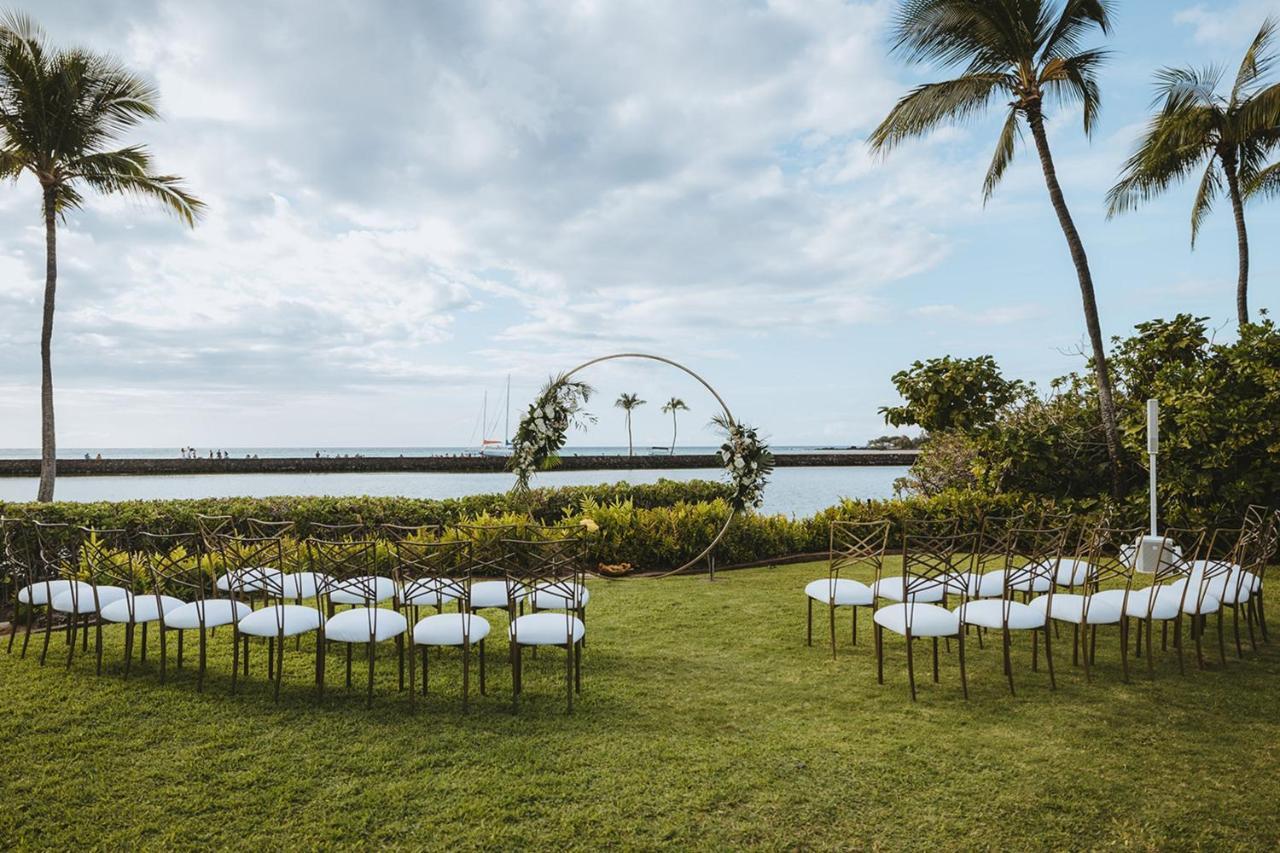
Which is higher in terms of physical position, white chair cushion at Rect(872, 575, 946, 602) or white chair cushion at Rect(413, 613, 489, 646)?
white chair cushion at Rect(413, 613, 489, 646)

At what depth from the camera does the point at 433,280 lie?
13.9 metres

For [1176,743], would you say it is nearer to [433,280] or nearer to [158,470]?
[433,280]

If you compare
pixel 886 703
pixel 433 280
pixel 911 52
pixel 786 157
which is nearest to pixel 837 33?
pixel 786 157

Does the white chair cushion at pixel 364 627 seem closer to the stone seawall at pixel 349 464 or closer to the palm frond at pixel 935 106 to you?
the palm frond at pixel 935 106

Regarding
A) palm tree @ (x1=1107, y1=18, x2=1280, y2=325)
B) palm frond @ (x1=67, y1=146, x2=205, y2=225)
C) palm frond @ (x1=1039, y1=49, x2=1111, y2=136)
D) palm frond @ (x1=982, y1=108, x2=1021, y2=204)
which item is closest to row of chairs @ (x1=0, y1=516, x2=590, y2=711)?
palm frond @ (x1=67, y1=146, x2=205, y2=225)

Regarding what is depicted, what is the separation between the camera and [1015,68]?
993 cm

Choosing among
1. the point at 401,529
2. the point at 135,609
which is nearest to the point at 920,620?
the point at 401,529

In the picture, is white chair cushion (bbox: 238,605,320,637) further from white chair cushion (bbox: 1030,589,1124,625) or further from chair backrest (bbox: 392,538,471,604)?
white chair cushion (bbox: 1030,589,1124,625)

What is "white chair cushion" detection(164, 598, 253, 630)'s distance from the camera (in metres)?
4.15

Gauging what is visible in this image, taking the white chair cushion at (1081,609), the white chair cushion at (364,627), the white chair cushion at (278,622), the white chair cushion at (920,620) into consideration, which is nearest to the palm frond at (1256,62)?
the white chair cushion at (1081,609)

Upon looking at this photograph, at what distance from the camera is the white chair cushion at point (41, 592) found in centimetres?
478

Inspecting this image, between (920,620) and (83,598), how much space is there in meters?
5.71

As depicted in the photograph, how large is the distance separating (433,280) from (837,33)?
31.4 ft

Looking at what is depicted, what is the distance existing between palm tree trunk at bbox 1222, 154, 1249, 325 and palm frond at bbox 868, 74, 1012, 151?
20.7ft
